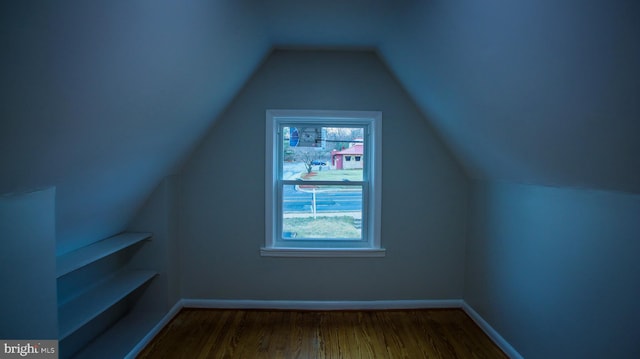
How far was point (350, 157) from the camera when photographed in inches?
114

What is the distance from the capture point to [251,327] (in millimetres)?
2482

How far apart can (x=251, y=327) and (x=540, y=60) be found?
260 centimetres

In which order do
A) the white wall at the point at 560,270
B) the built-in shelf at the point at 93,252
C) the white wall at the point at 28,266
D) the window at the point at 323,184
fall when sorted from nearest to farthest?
the white wall at the point at 28,266
the white wall at the point at 560,270
the built-in shelf at the point at 93,252
the window at the point at 323,184

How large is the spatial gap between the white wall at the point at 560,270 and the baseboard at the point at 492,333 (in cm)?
4

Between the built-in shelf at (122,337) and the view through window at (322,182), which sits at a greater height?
the view through window at (322,182)

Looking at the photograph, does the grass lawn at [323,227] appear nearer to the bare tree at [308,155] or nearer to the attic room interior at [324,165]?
the attic room interior at [324,165]

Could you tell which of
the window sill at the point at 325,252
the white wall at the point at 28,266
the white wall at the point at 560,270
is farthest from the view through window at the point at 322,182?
the white wall at the point at 28,266

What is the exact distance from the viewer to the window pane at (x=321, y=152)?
289 cm

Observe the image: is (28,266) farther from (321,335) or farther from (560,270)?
(560,270)

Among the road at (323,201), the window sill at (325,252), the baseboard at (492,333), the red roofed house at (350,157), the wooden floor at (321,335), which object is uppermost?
the red roofed house at (350,157)

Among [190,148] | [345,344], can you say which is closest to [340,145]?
[190,148]

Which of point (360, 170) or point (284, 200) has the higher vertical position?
point (360, 170)

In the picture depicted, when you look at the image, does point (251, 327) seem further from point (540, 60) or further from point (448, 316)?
point (540, 60)

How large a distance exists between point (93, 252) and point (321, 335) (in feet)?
5.75
